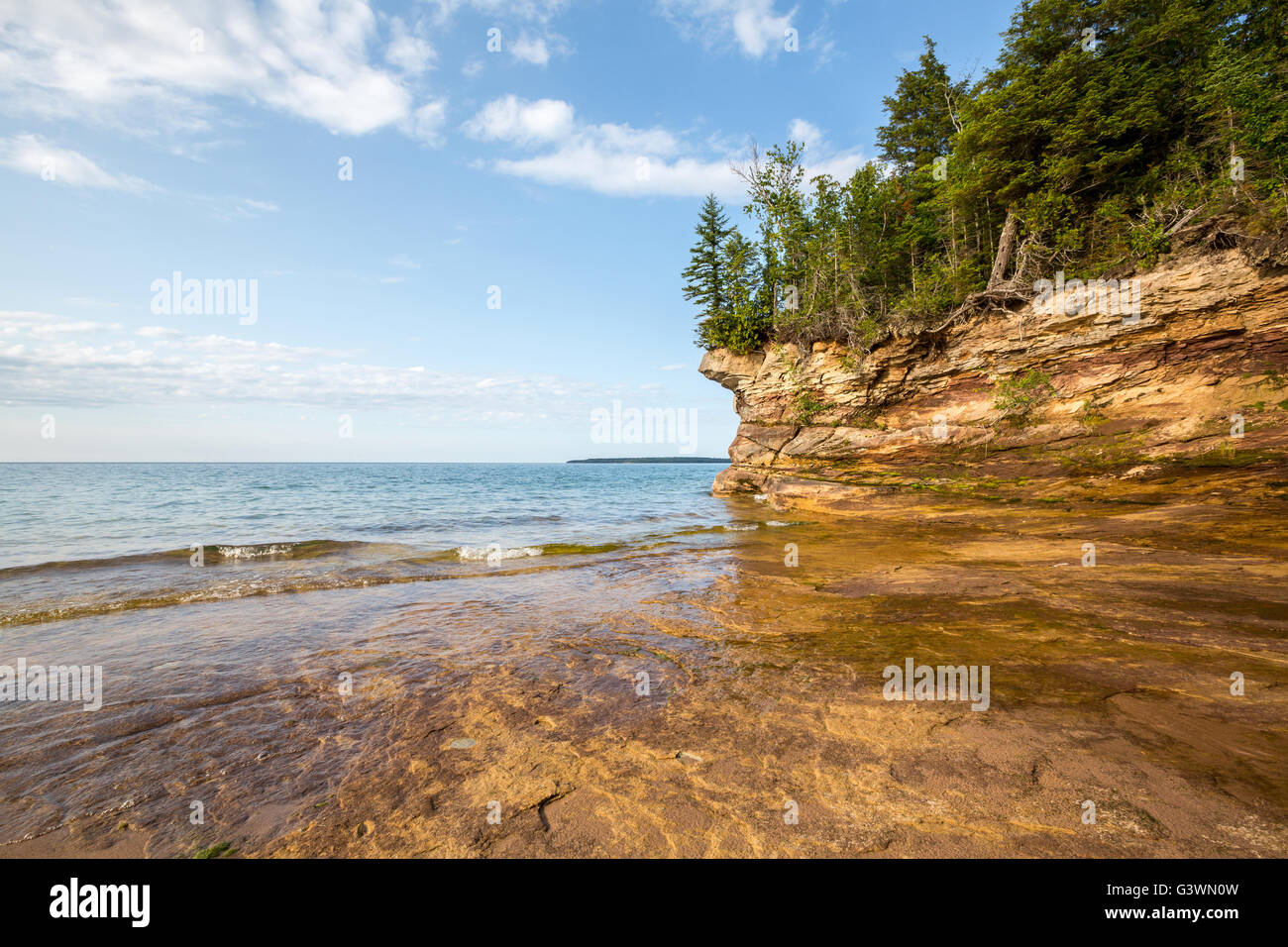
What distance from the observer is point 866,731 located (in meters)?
3.83

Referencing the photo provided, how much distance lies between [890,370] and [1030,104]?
10741mm

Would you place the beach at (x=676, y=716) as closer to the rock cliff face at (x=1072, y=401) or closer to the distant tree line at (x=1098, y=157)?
the rock cliff face at (x=1072, y=401)

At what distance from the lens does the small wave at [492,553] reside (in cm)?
1358

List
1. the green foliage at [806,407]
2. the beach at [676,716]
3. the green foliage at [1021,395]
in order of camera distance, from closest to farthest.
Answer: the beach at [676,716] < the green foliage at [1021,395] < the green foliage at [806,407]

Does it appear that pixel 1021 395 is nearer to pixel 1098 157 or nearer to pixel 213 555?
pixel 1098 157

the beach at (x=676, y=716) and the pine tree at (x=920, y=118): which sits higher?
the pine tree at (x=920, y=118)

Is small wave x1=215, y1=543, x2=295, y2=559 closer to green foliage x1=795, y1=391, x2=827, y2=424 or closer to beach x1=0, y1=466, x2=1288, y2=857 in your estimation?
beach x1=0, y1=466, x2=1288, y2=857

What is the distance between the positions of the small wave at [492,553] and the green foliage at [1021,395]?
60.1ft

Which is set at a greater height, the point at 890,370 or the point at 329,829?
the point at 890,370

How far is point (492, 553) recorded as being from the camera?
14.2 m

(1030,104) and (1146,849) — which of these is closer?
(1146,849)

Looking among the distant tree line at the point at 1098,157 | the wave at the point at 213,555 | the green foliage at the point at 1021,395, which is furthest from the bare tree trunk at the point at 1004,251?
the wave at the point at 213,555

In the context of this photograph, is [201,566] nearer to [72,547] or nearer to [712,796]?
[72,547]
